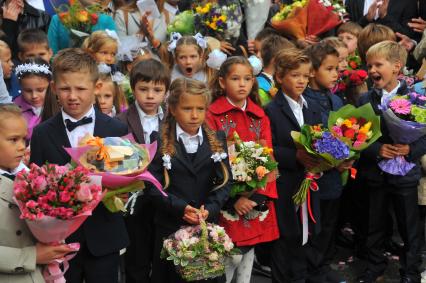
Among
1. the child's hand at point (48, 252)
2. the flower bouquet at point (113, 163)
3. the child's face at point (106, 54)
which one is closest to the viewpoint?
the child's hand at point (48, 252)

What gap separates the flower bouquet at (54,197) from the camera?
10.8 ft

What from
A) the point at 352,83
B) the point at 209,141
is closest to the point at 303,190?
the point at 209,141

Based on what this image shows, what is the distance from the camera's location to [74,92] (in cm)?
407

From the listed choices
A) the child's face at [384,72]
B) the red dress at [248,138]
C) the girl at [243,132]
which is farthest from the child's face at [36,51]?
the child's face at [384,72]

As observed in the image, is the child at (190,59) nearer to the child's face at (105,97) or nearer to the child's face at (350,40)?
the child's face at (105,97)

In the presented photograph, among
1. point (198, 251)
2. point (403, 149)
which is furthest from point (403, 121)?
point (198, 251)

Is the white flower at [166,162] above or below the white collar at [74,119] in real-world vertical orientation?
below

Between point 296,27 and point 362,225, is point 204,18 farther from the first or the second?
point 362,225

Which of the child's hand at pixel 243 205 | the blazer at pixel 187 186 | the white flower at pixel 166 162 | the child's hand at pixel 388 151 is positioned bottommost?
the child's hand at pixel 243 205

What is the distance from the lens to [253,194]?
489 cm

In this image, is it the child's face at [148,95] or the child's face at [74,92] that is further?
the child's face at [148,95]

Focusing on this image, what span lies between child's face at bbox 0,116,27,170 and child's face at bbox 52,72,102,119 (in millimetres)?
469

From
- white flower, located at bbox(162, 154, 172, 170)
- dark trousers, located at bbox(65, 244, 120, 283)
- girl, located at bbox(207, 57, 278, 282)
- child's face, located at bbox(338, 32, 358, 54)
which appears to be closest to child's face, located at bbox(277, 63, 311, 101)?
girl, located at bbox(207, 57, 278, 282)

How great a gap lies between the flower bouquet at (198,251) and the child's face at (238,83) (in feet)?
4.20
